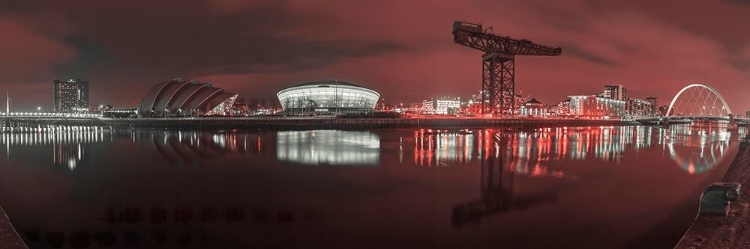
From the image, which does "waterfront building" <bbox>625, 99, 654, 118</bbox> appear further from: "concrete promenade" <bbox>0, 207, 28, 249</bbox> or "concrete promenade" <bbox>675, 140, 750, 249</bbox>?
"concrete promenade" <bbox>0, 207, 28, 249</bbox>

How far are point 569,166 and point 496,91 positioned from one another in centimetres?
3251

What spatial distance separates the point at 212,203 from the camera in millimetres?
10375

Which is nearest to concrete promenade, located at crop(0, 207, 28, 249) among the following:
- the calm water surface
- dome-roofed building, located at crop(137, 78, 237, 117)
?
the calm water surface

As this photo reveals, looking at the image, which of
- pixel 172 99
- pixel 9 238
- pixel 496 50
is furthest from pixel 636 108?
pixel 9 238

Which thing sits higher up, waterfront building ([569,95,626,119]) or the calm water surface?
waterfront building ([569,95,626,119])

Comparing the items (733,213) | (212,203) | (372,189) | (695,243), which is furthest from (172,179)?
(733,213)

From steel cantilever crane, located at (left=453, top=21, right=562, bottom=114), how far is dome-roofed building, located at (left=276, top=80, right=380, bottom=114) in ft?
132

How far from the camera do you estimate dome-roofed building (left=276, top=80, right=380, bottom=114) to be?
8656 cm

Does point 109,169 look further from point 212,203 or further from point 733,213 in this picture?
point 733,213

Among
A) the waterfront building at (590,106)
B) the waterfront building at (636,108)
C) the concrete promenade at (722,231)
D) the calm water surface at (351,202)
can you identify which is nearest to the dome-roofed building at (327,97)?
the calm water surface at (351,202)

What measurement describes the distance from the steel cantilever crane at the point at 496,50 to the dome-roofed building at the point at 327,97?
40.2 m

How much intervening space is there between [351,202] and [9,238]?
6.50 metres

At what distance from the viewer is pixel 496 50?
146 ft

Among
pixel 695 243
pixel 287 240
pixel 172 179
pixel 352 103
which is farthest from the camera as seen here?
pixel 352 103
